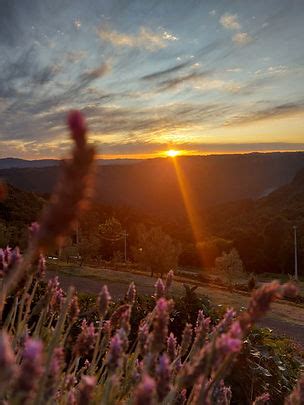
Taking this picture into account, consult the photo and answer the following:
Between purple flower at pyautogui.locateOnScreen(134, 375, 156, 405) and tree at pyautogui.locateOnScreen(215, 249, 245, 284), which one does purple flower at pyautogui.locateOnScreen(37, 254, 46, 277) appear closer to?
purple flower at pyautogui.locateOnScreen(134, 375, 156, 405)

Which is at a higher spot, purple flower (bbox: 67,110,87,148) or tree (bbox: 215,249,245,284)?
purple flower (bbox: 67,110,87,148)

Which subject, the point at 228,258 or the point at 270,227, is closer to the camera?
the point at 228,258

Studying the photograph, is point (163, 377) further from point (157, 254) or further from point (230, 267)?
point (230, 267)

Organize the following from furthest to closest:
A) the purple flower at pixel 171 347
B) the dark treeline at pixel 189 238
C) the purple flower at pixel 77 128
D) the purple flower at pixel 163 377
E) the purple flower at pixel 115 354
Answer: the dark treeline at pixel 189 238, the purple flower at pixel 171 347, the purple flower at pixel 115 354, the purple flower at pixel 163 377, the purple flower at pixel 77 128

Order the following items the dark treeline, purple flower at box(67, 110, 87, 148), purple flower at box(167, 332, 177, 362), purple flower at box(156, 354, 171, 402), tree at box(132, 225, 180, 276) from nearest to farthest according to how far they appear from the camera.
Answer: purple flower at box(67, 110, 87, 148) → purple flower at box(156, 354, 171, 402) → purple flower at box(167, 332, 177, 362) → tree at box(132, 225, 180, 276) → the dark treeline

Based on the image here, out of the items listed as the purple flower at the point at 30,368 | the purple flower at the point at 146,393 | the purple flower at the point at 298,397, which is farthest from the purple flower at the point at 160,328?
the purple flower at the point at 298,397

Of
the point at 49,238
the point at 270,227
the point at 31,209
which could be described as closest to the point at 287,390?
the point at 49,238

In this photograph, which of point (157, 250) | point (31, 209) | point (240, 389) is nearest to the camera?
point (240, 389)

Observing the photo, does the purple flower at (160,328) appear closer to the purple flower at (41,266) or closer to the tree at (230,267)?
the purple flower at (41,266)

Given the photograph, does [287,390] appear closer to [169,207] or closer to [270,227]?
[270,227]

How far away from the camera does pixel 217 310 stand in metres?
8.39

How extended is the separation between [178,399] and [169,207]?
179809 mm

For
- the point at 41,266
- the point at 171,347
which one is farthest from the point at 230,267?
the point at 41,266

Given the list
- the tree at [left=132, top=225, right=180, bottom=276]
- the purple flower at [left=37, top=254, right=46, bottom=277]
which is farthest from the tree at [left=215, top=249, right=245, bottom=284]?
the purple flower at [left=37, top=254, right=46, bottom=277]
